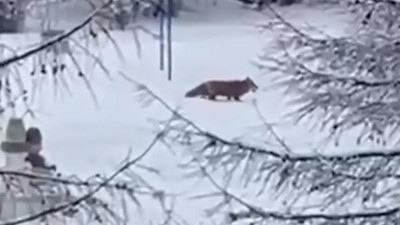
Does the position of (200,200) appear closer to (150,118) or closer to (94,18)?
(150,118)

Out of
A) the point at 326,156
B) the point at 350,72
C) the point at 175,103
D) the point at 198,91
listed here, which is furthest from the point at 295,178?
the point at 198,91

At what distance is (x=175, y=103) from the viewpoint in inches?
62.0

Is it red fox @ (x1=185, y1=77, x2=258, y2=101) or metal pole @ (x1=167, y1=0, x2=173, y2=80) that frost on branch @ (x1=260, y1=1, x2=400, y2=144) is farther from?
red fox @ (x1=185, y1=77, x2=258, y2=101)

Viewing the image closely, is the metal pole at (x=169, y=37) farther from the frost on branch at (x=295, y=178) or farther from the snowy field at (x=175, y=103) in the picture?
the frost on branch at (x=295, y=178)

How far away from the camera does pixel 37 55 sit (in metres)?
1.06

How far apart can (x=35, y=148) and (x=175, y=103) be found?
0.83 ft

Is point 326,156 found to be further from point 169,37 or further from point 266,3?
point 169,37

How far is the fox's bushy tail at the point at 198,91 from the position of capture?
1867 millimetres

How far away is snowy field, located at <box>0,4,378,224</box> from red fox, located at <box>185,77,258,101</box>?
2 cm

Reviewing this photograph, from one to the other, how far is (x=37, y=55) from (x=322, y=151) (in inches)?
17.1

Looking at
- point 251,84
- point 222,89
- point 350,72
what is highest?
point 350,72

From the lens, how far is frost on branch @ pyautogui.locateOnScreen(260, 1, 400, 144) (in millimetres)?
1220

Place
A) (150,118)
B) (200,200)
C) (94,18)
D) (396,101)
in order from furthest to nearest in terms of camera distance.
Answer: (150,118) < (200,200) < (396,101) < (94,18)

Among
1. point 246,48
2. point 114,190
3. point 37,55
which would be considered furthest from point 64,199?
point 246,48
